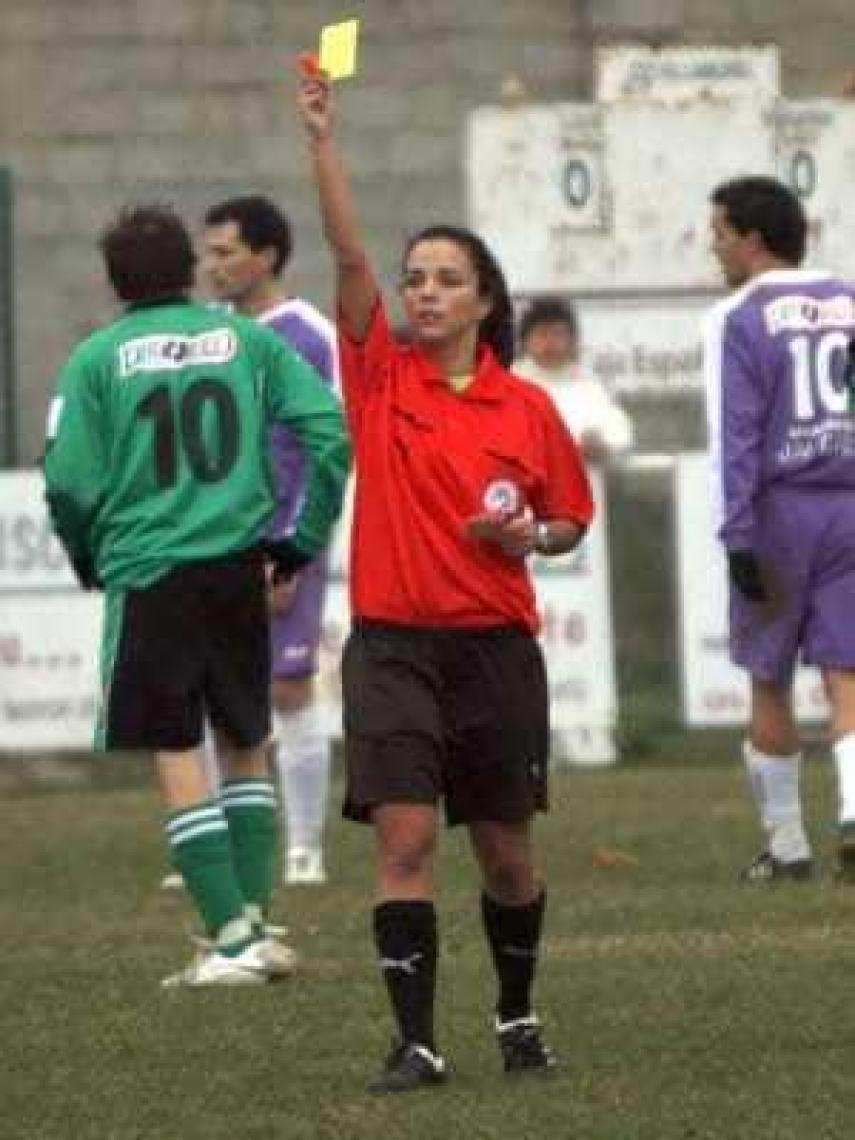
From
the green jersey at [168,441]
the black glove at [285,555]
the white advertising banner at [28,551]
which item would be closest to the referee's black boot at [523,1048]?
the green jersey at [168,441]

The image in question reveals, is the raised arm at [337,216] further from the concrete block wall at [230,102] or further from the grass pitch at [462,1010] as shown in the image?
the concrete block wall at [230,102]

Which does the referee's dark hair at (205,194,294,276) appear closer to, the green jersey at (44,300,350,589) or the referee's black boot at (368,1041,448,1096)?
the green jersey at (44,300,350,589)

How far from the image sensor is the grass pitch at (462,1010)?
9344 millimetres

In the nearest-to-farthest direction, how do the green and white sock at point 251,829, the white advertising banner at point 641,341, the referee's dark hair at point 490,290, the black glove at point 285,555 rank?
the referee's dark hair at point 490,290
the black glove at point 285,555
the green and white sock at point 251,829
the white advertising banner at point 641,341

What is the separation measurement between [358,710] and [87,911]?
434 centimetres

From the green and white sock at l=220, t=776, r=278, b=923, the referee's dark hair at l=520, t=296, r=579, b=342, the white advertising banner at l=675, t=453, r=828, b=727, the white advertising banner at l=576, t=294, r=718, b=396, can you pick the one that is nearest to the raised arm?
the green and white sock at l=220, t=776, r=278, b=923

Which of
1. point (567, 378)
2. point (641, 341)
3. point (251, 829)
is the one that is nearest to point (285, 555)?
point (251, 829)

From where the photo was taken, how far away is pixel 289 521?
44.3ft

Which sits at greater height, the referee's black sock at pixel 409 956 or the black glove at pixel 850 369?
the black glove at pixel 850 369

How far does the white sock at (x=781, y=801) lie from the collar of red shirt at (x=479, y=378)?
14.6 feet

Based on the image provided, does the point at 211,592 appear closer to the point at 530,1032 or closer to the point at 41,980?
the point at 41,980

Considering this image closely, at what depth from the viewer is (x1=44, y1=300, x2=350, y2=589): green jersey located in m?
11.8

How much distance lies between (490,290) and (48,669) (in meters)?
10.2

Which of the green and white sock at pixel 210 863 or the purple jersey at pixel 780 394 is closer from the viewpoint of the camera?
the green and white sock at pixel 210 863
